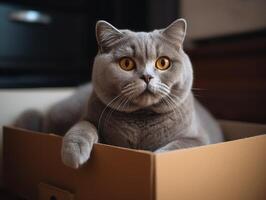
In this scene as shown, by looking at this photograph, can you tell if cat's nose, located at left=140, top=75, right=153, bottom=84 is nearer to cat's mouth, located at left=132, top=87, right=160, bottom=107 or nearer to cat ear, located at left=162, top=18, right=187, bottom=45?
cat's mouth, located at left=132, top=87, right=160, bottom=107

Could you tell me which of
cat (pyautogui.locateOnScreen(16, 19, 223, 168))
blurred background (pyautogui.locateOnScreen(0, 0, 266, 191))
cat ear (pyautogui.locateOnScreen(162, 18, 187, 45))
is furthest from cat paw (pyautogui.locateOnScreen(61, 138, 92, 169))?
blurred background (pyautogui.locateOnScreen(0, 0, 266, 191))

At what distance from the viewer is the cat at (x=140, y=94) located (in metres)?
1.00

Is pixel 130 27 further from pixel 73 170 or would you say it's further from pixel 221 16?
pixel 73 170

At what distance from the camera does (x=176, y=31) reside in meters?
1.08

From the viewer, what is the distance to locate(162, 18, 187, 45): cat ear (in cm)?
107

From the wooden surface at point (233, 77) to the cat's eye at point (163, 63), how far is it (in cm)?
52

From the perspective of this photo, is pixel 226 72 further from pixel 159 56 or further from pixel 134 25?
pixel 159 56

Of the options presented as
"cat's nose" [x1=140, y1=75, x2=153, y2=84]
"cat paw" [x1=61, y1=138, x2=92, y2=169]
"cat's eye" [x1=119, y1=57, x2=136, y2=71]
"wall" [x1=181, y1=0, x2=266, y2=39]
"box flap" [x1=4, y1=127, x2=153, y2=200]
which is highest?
"wall" [x1=181, y1=0, x2=266, y2=39]

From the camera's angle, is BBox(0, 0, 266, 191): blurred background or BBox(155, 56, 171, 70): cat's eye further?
BBox(0, 0, 266, 191): blurred background

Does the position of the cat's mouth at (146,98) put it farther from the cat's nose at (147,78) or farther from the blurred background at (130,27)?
the blurred background at (130,27)

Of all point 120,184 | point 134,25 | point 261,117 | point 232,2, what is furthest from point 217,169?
point 134,25

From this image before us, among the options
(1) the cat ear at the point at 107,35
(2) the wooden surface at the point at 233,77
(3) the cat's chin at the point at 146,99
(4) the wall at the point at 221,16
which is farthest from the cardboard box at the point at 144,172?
(4) the wall at the point at 221,16

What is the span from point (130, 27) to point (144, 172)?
142 cm

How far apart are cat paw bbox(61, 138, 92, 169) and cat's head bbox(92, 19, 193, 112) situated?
0.53 ft
